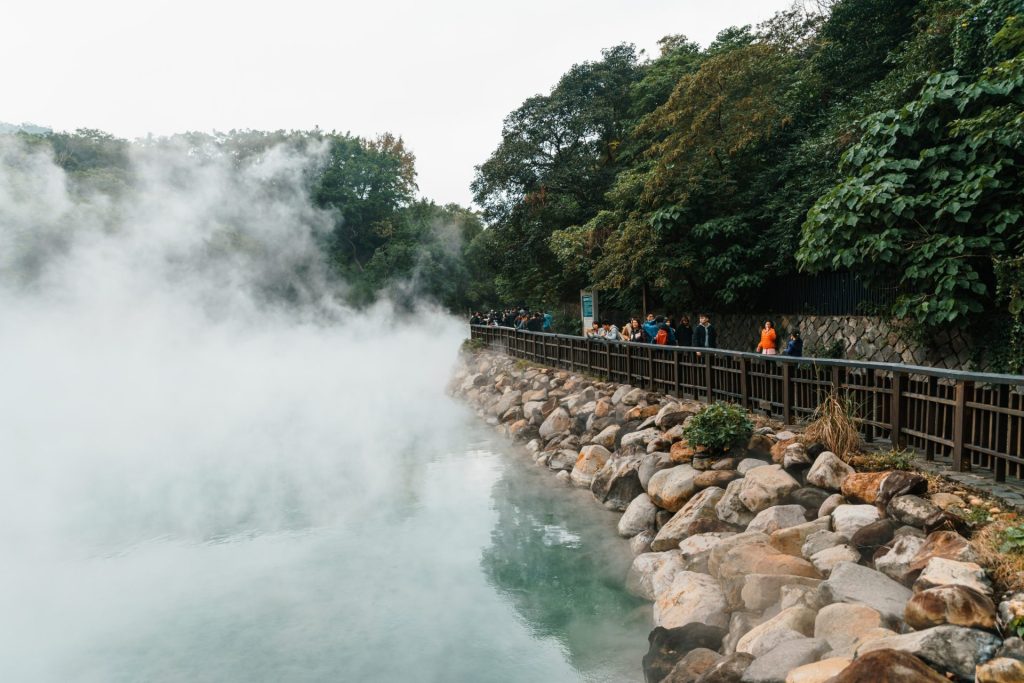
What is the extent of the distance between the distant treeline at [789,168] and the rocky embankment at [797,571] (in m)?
3.59

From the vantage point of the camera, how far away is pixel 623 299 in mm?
19391

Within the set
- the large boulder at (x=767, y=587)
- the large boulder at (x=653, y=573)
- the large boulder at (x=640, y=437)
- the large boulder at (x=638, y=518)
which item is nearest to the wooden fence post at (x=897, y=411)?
the large boulder at (x=767, y=587)

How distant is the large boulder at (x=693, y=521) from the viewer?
6.77 m

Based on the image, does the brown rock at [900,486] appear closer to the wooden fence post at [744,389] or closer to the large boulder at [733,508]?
the large boulder at [733,508]

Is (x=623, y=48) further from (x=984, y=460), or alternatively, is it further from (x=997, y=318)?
(x=984, y=460)

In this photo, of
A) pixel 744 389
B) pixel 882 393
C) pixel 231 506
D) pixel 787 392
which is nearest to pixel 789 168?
pixel 744 389

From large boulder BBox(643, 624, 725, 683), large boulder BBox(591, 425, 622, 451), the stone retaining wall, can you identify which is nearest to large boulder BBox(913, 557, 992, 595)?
large boulder BBox(643, 624, 725, 683)

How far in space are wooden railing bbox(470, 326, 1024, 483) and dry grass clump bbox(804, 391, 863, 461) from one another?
12 cm

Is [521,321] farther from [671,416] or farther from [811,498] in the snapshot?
[811,498]

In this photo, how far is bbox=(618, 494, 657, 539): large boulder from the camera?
788 centimetres

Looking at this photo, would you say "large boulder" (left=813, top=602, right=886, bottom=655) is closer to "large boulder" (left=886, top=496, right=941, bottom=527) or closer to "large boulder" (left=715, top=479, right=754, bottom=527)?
"large boulder" (left=886, top=496, right=941, bottom=527)

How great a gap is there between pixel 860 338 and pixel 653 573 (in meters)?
8.49

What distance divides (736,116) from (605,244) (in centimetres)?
389

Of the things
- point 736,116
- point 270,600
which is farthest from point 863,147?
point 270,600
